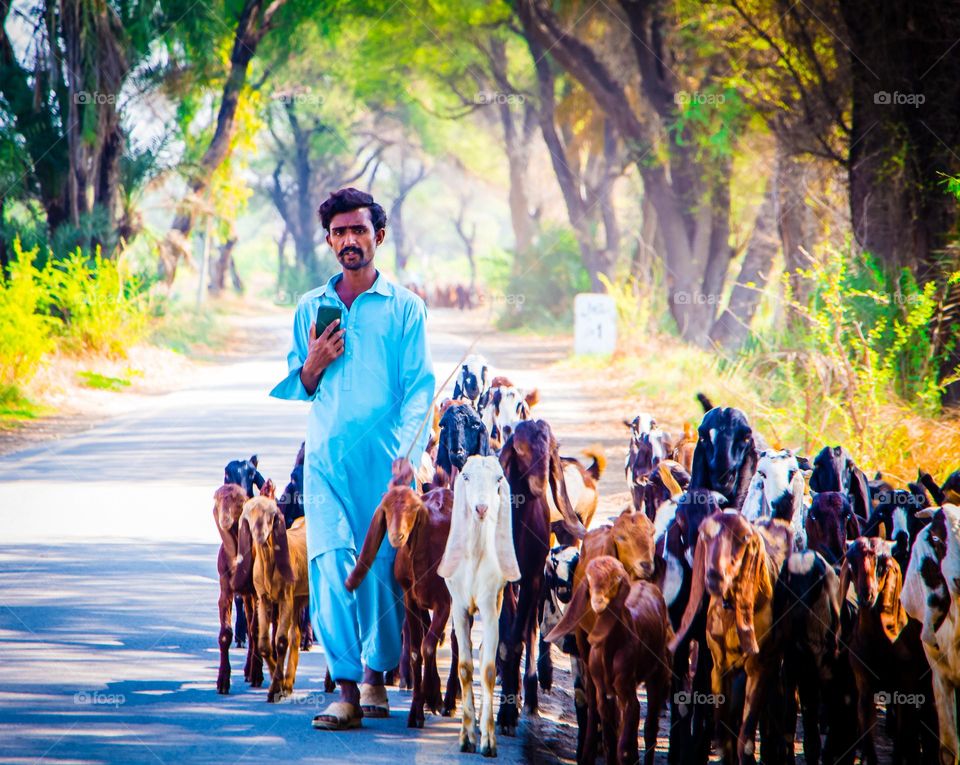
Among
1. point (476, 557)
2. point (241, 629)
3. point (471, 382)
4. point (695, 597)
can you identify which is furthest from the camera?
point (471, 382)

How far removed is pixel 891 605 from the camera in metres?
5.14

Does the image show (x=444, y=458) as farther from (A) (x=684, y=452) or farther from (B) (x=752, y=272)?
(B) (x=752, y=272)

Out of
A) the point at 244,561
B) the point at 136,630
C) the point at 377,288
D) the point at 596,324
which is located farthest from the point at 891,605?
the point at 596,324

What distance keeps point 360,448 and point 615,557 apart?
4.21 feet

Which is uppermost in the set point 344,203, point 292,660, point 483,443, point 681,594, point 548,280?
point 548,280

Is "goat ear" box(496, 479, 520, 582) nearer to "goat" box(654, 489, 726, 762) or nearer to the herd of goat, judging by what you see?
the herd of goat

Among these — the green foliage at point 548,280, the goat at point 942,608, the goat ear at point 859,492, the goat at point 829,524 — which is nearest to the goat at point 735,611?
the goat at point 942,608

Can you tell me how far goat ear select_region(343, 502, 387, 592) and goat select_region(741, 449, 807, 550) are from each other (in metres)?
1.54

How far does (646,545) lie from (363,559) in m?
1.21

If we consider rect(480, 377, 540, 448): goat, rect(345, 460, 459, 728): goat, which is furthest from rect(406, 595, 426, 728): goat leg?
rect(480, 377, 540, 448): goat

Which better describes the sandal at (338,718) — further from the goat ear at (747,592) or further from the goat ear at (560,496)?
the goat ear at (747,592)

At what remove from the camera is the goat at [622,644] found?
15.9ft

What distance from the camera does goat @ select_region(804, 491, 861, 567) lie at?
18.2 feet

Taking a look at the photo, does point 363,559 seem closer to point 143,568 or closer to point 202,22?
point 143,568
